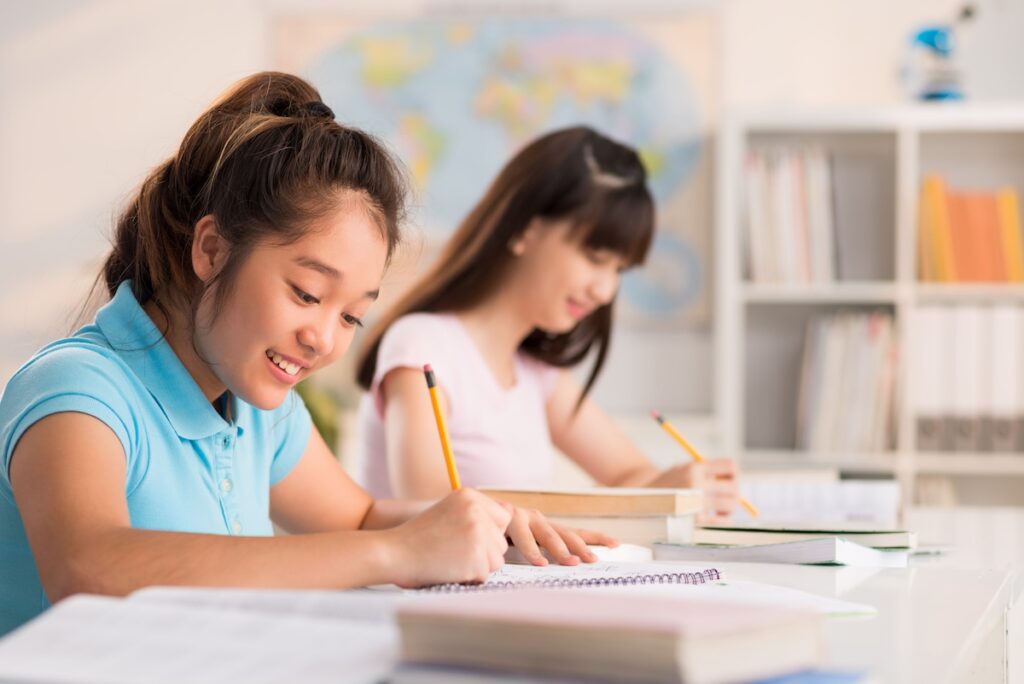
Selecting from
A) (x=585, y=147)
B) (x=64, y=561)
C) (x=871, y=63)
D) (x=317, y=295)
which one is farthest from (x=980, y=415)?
(x=64, y=561)

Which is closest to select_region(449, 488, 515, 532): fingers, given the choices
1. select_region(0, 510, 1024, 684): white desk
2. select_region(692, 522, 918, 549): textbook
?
select_region(0, 510, 1024, 684): white desk

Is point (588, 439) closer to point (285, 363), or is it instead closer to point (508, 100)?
point (285, 363)

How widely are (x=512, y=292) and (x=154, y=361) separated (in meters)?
0.91

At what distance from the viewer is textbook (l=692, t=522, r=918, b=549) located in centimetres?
128

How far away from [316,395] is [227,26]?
1.09m

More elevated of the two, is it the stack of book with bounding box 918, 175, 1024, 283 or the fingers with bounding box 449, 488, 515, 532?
the stack of book with bounding box 918, 175, 1024, 283

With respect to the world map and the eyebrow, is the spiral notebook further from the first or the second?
the world map

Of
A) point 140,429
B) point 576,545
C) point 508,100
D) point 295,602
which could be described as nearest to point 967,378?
point 508,100

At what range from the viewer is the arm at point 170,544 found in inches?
32.5

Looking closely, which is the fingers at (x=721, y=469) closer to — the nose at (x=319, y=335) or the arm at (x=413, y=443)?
the arm at (x=413, y=443)

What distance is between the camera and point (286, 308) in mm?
1073

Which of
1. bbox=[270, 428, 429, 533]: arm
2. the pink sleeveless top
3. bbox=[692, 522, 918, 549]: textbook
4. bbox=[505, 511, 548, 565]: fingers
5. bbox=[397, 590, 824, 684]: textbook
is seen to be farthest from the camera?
the pink sleeveless top

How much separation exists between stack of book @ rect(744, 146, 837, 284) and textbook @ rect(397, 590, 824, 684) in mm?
2755

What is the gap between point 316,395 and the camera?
327 centimetres
